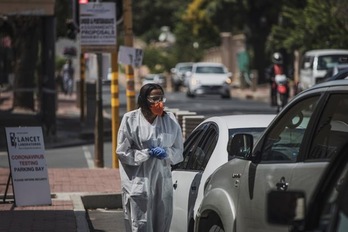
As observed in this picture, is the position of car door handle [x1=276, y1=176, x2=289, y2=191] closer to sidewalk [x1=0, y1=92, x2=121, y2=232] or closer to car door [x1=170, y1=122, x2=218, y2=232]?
car door [x1=170, y1=122, x2=218, y2=232]

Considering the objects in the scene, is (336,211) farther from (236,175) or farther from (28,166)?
(28,166)

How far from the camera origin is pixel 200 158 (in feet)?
30.2

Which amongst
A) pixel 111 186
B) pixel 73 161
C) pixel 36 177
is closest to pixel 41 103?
pixel 73 161

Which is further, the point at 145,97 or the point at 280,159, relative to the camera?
the point at 145,97

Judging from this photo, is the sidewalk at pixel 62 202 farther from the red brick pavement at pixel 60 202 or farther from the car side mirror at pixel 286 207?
the car side mirror at pixel 286 207

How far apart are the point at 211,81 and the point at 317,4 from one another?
923 centimetres

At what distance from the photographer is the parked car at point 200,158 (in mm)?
8758

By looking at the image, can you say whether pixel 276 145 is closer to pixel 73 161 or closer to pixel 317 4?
pixel 73 161

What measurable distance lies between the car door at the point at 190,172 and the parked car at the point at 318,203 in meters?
4.29

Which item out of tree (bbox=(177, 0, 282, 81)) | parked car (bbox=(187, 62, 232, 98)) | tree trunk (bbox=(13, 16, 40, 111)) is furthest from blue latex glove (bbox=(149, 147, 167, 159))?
tree (bbox=(177, 0, 282, 81))

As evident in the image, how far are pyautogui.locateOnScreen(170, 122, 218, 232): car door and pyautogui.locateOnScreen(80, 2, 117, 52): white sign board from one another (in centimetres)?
721

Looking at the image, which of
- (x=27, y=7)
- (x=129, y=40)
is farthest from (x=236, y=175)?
(x=27, y=7)

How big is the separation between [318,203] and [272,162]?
6.98 ft

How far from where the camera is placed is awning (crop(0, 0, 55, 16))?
21.7 meters
